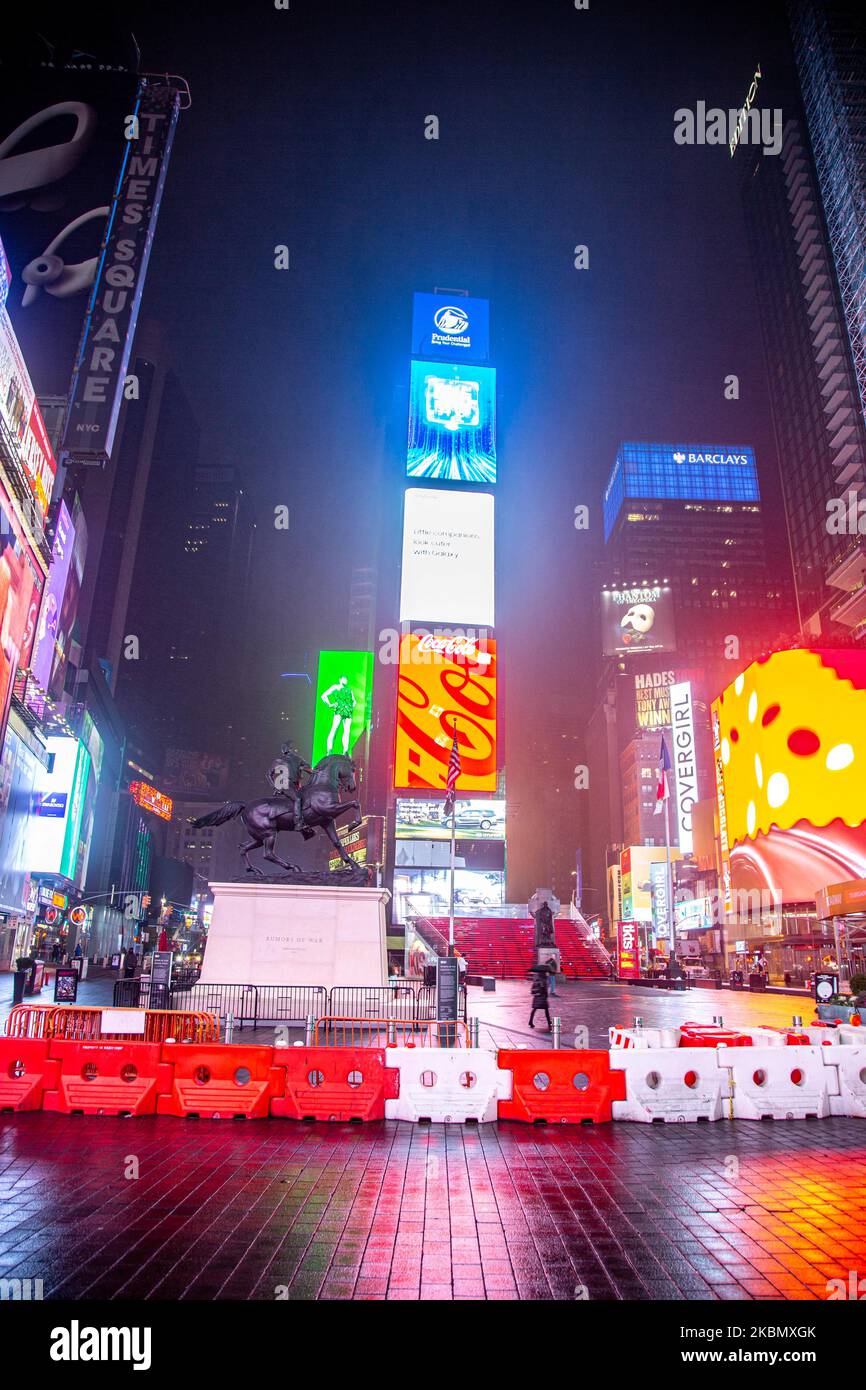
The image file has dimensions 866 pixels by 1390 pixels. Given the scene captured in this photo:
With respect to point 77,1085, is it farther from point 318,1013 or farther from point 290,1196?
point 318,1013

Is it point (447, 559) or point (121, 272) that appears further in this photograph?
point (447, 559)

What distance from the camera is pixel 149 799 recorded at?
12044cm

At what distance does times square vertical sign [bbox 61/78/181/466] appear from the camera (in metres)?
37.8

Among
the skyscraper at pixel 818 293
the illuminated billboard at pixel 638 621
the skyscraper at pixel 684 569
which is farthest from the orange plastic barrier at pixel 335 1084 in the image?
the skyscraper at pixel 684 569

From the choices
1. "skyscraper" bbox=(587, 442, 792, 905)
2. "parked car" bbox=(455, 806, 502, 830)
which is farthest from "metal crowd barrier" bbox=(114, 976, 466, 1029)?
"skyscraper" bbox=(587, 442, 792, 905)

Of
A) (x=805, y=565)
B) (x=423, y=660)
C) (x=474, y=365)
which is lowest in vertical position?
(x=423, y=660)

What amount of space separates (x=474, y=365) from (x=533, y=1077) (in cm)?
5616

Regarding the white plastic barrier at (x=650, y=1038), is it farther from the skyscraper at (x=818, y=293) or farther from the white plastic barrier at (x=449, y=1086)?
the skyscraper at (x=818, y=293)

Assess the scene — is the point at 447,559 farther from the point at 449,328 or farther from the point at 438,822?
the point at 438,822

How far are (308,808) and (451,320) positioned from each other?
5056 cm

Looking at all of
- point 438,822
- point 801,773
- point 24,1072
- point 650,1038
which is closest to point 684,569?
point 438,822

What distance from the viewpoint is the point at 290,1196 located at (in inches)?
254
